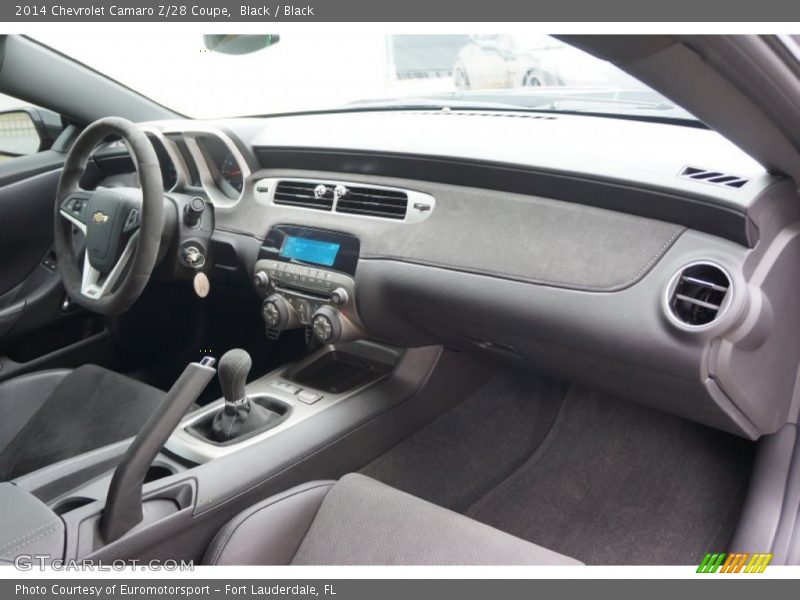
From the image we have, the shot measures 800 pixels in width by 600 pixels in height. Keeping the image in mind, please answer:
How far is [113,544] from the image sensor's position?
116 centimetres

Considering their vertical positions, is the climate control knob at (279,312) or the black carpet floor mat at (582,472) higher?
the climate control knob at (279,312)

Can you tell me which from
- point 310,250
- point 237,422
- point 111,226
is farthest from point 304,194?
point 237,422

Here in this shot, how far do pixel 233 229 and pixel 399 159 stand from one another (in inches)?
23.3

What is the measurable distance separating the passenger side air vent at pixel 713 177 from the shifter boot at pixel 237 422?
1042 mm

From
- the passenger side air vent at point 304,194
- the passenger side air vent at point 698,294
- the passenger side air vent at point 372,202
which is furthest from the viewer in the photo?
the passenger side air vent at point 304,194

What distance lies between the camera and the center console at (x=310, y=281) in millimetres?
1712

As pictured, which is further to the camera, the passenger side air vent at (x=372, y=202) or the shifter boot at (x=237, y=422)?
the passenger side air vent at (x=372, y=202)

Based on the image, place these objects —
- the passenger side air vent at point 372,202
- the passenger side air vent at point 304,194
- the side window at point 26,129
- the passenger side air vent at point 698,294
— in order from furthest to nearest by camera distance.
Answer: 1. the side window at point 26,129
2. the passenger side air vent at point 304,194
3. the passenger side air vent at point 372,202
4. the passenger side air vent at point 698,294

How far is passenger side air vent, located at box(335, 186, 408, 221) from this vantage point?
166cm

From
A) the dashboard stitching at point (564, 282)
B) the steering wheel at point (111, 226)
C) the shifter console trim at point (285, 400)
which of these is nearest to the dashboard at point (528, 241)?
the dashboard stitching at point (564, 282)

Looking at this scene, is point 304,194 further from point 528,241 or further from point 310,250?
point 528,241

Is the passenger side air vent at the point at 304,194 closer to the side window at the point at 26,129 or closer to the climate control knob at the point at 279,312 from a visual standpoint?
the climate control knob at the point at 279,312

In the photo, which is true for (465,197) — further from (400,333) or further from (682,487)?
(682,487)

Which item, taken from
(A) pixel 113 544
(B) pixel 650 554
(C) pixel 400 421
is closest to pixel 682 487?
(B) pixel 650 554
